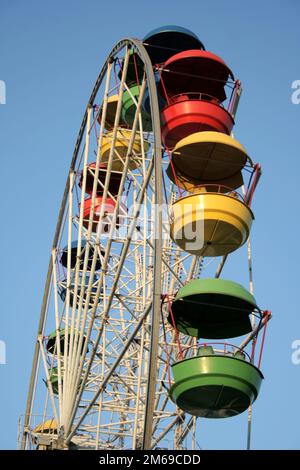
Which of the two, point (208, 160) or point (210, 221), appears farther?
point (208, 160)

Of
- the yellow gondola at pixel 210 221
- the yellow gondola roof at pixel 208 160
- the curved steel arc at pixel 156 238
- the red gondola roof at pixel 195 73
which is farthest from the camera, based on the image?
the red gondola roof at pixel 195 73

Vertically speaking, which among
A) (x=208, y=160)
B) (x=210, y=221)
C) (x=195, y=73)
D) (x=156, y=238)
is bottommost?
(x=156, y=238)

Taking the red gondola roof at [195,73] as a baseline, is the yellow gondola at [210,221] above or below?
below

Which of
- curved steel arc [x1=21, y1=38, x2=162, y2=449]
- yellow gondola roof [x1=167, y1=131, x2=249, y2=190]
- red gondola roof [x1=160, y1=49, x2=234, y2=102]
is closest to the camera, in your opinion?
curved steel arc [x1=21, y1=38, x2=162, y2=449]

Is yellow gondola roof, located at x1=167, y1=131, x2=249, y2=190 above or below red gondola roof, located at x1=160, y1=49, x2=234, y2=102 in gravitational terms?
below

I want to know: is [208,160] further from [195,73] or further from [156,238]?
[156,238]

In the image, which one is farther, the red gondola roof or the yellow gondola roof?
the red gondola roof

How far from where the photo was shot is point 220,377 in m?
15.5

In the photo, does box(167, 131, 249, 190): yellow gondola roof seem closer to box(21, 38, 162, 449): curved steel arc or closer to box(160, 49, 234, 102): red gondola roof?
box(21, 38, 162, 449): curved steel arc

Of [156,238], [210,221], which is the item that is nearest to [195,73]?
[210,221]

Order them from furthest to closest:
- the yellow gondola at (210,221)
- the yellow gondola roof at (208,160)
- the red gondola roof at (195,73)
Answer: the red gondola roof at (195,73) < the yellow gondola roof at (208,160) < the yellow gondola at (210,221)

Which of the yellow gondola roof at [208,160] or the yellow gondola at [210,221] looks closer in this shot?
the yellow gondola at [210,221]

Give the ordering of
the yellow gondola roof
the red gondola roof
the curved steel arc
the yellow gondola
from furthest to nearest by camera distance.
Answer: the red gondola roof < the yellow gondola roof < the yellow gondola < the curved steel arc

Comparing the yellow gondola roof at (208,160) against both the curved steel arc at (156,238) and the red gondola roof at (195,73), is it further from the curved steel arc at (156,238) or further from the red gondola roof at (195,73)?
the red gondola roof at (195,73)
